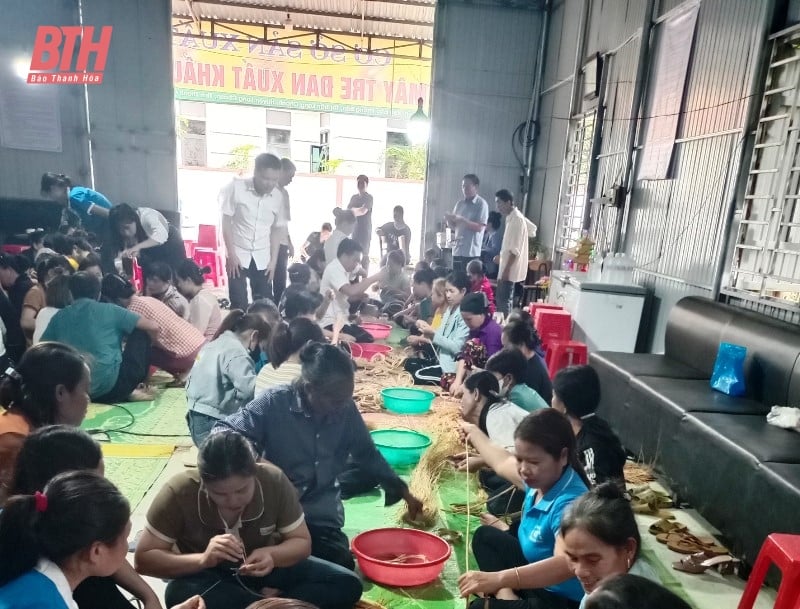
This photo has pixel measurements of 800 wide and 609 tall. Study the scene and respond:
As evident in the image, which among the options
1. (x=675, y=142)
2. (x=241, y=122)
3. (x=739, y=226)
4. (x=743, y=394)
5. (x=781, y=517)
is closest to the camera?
(x=781, y=517)

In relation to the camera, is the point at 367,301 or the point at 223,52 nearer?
the point at 367,301

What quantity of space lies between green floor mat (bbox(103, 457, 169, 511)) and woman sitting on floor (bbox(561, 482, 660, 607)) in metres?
2.18

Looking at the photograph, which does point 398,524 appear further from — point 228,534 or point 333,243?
point 333,243

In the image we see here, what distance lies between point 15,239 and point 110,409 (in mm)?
4867

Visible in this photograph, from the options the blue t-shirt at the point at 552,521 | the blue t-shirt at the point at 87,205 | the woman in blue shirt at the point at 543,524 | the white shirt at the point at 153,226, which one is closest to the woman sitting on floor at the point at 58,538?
the woman in blue shirt at the point at 543,524

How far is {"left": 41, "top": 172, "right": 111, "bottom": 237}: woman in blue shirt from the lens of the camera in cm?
648

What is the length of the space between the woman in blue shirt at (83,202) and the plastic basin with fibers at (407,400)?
4386 millimetres

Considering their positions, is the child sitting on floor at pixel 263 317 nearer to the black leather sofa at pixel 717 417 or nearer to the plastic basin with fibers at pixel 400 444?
the plastic basin with fibers at pixel 400 444

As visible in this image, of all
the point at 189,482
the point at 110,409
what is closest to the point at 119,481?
the point at 110,409

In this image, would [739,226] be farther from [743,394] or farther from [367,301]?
[367,301]

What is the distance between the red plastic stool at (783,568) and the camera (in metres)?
1.72

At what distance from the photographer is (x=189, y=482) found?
1.78 metres

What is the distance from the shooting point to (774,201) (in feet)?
11.7

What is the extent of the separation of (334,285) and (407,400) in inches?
65.7
